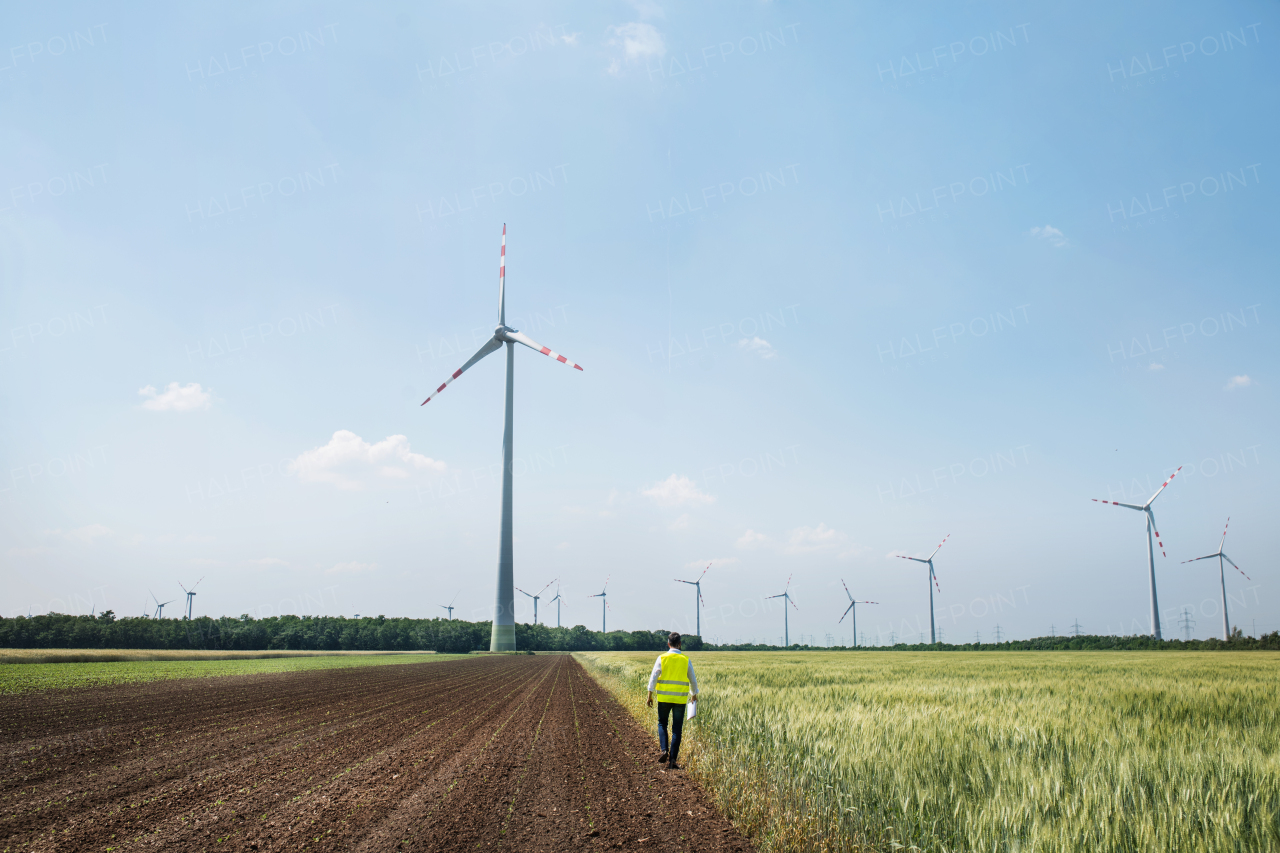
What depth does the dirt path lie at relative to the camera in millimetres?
8898

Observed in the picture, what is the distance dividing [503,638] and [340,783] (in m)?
104

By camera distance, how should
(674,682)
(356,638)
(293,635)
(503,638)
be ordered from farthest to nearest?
(356,638) → (293,635) → (503,638) → (674,682)

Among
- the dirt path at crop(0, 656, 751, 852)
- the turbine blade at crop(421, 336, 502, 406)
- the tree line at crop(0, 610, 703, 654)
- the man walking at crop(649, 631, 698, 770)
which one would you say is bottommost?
the tree line at crop(0, 610, 703, 654)

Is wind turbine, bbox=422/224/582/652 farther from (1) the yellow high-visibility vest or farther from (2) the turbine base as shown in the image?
(1) the yellow high-visibility vest

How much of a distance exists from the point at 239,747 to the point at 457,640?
146544mm

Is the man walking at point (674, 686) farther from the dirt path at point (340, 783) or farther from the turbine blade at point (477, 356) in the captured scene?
the turbine blade at point (477, 356)

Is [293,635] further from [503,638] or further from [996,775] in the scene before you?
[996,775]

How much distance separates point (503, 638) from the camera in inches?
4345

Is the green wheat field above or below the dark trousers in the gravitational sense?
above

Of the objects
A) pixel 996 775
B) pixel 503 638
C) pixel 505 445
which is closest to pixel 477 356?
pixel 505 445

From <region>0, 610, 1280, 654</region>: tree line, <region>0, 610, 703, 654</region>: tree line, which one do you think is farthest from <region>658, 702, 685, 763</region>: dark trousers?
<region>0, 610, 703, 654</region>: tree line

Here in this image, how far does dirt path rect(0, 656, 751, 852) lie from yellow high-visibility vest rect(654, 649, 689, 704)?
55.6 inches

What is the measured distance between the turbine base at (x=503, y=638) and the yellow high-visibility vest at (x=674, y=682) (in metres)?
101

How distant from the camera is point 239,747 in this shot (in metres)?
16.0
